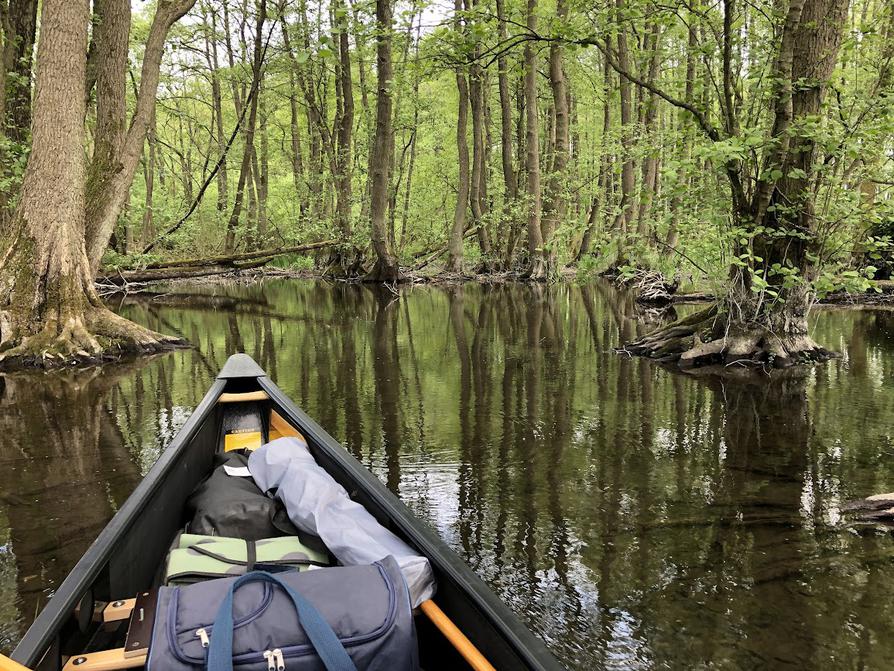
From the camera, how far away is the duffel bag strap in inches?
63.6

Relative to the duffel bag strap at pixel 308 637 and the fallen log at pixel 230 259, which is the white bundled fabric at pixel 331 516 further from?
the fallen log at pixel 230 259

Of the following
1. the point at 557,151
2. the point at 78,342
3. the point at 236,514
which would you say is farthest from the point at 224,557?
the point at 557,151

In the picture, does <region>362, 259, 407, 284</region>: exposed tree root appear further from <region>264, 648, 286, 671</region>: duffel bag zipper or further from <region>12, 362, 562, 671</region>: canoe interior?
<region>264, 648, 286, 671</region>: duffel bag zipper

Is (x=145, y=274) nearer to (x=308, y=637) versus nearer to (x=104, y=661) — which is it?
(x=104, y=661)

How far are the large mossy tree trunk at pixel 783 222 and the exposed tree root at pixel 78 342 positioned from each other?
778 centimetres

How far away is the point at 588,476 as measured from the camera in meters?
4.64

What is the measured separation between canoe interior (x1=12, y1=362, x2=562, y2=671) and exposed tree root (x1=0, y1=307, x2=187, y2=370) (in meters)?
6.25

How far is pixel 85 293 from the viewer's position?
9.18 m

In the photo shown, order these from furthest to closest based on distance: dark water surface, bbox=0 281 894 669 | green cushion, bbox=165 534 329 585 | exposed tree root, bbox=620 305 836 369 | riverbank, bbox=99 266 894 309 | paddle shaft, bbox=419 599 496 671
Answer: riverbank, bbox=99 266 894 309
exposed tree root, bbox=620 305 836 369
dark water surface, bbox=0 281 894 669
green cushion, bbox=165 534 329 585
paddle shaft, bbox=419 599 496 671

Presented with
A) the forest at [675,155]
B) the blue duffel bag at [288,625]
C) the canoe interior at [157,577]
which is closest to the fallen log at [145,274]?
the forest at [675,155]

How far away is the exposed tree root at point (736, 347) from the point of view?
8.24 meters

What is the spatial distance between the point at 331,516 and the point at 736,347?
710 cm

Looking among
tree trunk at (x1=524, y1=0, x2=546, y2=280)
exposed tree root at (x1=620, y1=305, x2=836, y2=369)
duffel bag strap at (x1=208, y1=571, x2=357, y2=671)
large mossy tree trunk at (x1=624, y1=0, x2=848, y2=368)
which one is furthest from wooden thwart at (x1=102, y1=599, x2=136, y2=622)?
tree trunk at (x1=524, y1=0, x2=546, y2=280)

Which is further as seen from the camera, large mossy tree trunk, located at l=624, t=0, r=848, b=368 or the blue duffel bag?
large mossy tree trunk, located at l=624, t=0, r=848, b=368
